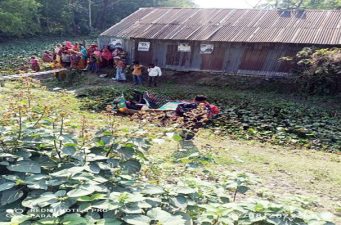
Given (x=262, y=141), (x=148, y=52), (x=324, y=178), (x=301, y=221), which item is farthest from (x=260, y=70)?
(x=301, y=221)

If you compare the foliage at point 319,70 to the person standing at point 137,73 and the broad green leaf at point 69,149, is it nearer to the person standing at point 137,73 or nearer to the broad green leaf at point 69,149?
the person standing at point 137,73

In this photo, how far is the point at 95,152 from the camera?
9.24ft

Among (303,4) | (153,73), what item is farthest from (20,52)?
(303,4)

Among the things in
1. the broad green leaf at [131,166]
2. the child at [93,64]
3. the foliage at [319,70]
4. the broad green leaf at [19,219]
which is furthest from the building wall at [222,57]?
the broad green leaf at [19,219]

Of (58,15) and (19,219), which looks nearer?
(19,219)

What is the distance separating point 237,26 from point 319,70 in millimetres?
5452

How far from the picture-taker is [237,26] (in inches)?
656

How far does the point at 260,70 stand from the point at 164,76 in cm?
476

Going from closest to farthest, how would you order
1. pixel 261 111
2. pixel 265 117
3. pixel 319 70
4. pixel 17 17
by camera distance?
1. pixel 265 117
2. pixel 261 111
3. pixel 319 70
4. pixel 17 17

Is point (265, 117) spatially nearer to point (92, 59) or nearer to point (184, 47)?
point (184, 47)

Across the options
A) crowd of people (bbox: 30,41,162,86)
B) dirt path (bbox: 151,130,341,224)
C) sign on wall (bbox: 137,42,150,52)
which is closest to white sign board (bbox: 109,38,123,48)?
crowd of people (bbox: 30,41,162,86)

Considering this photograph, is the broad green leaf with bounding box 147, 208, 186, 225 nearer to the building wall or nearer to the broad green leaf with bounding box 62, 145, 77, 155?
the broad green leaf with bounding box 62, 145, 77, 155

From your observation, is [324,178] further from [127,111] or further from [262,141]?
[127,111]

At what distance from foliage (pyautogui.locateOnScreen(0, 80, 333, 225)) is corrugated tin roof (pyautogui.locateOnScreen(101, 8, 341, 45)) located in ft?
43.1
